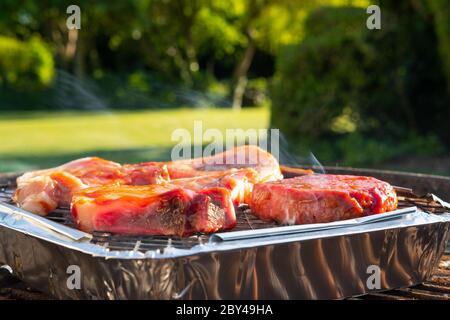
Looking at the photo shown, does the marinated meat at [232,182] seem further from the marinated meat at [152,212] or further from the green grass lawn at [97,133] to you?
the green grass lawn at [97,133]

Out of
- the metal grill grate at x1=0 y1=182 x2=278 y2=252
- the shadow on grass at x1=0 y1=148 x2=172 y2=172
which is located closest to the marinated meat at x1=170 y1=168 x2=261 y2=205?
the metal grill grate at x1=0 y1=182 x2=278 y2=252

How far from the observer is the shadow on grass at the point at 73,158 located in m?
10.2

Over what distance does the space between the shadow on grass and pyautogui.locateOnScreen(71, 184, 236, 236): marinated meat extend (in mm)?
7867

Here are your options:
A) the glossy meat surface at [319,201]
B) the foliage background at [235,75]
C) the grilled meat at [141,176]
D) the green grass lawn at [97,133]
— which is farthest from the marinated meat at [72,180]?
the green grass lawn at [97,133]

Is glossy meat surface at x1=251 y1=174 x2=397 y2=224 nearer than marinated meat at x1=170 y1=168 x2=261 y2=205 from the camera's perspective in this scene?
Yes

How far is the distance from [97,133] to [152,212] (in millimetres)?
12446

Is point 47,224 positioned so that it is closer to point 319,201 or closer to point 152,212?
point 152,212

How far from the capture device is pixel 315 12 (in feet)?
33.6

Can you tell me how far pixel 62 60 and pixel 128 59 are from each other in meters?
3.89

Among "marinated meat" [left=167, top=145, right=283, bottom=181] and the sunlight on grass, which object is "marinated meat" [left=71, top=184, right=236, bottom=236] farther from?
the sunlight on grass

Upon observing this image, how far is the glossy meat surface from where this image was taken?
234 cm
